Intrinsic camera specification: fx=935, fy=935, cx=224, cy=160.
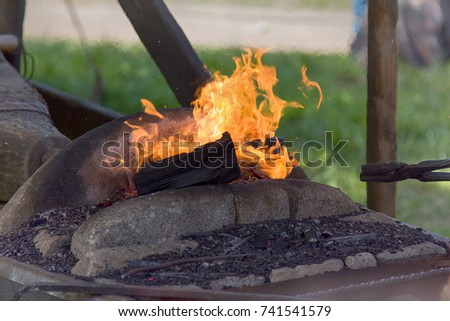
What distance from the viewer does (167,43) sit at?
4664mm

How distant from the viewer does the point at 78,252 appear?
3.24 m

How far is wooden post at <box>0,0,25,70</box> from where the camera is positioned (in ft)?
17.6

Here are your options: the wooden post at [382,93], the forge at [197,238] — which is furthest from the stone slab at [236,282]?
the wooden post at [382,93]

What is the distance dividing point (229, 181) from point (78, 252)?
0.65 m

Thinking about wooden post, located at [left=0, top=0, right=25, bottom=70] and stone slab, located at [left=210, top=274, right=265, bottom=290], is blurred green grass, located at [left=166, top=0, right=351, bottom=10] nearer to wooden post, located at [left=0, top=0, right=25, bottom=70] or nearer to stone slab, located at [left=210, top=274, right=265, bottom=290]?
wooden post, located at [left=0, top=0, right=25, bottom=70]

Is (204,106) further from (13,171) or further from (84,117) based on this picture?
(84,117)

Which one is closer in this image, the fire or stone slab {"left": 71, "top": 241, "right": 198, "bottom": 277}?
stone slab {"left": 71, "top": 241, "right": 198, "bottom": 277}

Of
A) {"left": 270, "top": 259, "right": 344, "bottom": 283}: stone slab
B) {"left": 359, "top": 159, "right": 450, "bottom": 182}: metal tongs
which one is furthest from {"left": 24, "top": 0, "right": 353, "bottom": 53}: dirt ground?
{"left": 270, "top": 259, "right": 344, "bottom": 283}: stone slab

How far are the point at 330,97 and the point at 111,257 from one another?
5449 millimetres

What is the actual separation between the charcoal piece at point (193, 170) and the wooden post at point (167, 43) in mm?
1148

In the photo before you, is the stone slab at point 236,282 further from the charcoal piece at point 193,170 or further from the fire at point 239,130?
the fire at point 239,130

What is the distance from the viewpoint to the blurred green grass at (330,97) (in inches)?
270

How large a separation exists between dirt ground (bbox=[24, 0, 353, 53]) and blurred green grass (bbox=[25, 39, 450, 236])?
59cm

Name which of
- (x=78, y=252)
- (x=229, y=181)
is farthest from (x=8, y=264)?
(x=229, y=181)
